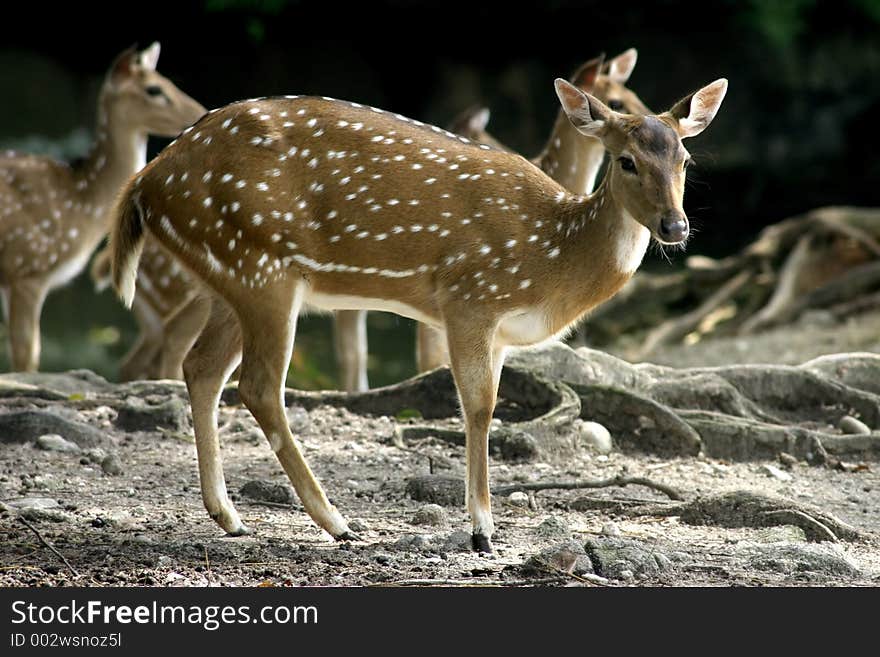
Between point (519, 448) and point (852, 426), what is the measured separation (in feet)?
6.35

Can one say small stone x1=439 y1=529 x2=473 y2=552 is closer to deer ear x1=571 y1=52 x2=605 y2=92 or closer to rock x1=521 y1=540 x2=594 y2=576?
rock x1=521 y1=540 x2=594 y2=576

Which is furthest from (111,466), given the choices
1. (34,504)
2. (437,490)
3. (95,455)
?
(437,490)

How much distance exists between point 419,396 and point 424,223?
7.40 ft

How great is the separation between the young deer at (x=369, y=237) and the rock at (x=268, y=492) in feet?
1.79

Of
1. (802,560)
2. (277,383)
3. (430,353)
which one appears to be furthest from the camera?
(430,353)

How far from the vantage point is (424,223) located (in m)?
5.73

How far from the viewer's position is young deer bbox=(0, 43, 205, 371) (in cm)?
1005

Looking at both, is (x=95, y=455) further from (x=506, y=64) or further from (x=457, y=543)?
(x=506, y=64)

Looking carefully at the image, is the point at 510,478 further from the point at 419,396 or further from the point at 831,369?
the point at 831,369

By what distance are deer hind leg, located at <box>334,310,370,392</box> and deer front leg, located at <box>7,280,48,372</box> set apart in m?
2.07

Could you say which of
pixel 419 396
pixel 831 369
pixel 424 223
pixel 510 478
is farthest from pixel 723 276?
pixel 424 223

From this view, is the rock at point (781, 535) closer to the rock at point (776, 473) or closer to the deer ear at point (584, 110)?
the rock at point (776, 473)

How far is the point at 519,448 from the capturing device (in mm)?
7047

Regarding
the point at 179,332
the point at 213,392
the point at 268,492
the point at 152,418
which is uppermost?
the point at 179,332
